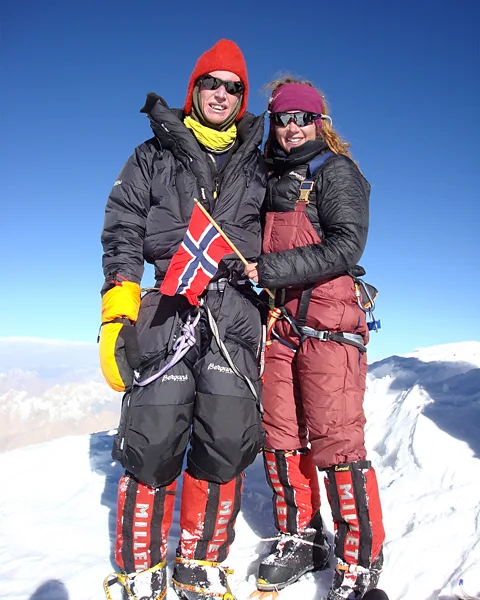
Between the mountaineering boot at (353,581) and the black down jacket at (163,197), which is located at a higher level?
the black down jacket at (163,197)

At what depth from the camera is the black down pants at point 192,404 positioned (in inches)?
108

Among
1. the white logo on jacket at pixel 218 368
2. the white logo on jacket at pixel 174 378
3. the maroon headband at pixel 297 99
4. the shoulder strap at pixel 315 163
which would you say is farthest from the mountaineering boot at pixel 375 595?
the maroon headband at pixel 297 99

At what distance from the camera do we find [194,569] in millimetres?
2875

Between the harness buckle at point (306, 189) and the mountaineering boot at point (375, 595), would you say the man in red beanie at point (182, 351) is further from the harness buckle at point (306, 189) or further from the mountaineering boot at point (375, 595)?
the mountaineering boot at point (375, 595)

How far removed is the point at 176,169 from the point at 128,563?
2.44 m

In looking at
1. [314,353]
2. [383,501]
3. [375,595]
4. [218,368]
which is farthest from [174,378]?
[383,501]

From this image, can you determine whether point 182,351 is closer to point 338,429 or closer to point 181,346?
point 181,346

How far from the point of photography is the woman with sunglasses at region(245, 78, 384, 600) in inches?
112

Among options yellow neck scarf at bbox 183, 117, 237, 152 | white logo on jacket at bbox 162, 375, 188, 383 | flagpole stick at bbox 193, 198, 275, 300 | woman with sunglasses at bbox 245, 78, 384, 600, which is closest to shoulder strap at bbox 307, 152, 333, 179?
woman with sunglasses at bbox 245, 78, 384, 600

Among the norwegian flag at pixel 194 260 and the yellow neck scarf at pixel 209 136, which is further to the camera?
the yellow neck scarf at pixel 209 136

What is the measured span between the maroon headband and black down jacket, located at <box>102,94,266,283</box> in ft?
1.58

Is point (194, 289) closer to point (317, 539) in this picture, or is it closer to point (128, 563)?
point (128, 563)

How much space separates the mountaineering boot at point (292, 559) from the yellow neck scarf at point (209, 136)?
108 inches

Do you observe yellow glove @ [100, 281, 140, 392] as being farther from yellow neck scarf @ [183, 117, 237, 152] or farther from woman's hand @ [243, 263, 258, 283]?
yellow neck scarf @ [183, 117, 237, 152]
